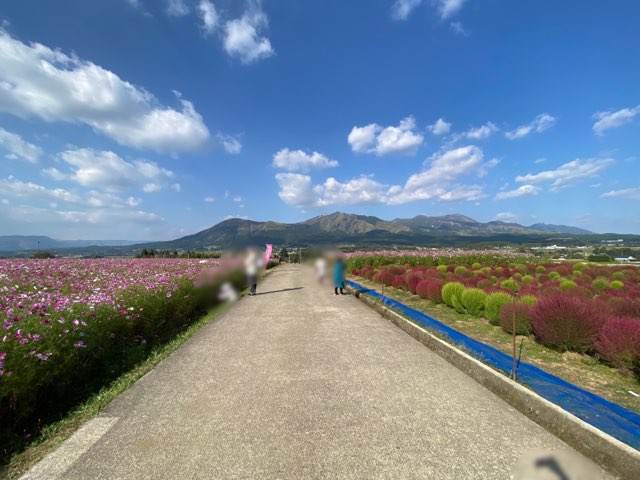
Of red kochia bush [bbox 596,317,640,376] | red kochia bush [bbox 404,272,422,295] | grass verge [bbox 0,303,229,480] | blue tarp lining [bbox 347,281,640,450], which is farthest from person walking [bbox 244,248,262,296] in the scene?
red kochia bush [bbox 596,317,640,376]

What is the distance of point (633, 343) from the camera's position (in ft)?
15.6

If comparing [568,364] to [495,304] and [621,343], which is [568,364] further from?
[495,304]

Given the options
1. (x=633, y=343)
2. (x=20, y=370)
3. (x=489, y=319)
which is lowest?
(x=489, y=319)

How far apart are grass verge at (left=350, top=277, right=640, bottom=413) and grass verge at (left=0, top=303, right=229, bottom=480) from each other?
668 centimetres

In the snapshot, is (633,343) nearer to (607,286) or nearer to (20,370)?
(20,370)

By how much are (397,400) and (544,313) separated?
4.39 m

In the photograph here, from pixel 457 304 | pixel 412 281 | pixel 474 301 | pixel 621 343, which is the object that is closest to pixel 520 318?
pixel 474 301

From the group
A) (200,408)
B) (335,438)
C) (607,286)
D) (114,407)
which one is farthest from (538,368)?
(607,286)

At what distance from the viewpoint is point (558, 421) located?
3256 millimetres

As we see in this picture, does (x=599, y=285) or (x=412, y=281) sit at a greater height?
(x=412, y=281)

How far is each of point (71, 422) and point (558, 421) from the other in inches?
219

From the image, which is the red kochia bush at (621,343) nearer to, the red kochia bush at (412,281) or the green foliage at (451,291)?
the green foliage at (451,291)

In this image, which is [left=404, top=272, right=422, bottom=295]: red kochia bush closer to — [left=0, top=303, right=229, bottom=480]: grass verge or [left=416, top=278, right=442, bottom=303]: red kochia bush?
[left=416, top=278, right=442, bottom=303]: red kochia bush

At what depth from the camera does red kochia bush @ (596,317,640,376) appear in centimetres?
477
